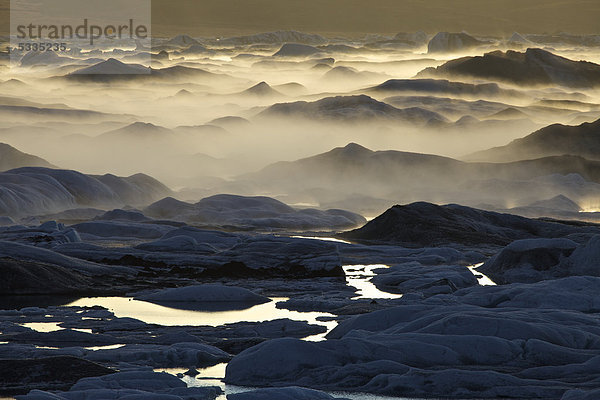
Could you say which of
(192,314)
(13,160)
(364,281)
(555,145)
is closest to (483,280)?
(364,281)

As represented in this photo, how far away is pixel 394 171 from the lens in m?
122

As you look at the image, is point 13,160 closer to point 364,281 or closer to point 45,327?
point 364,281

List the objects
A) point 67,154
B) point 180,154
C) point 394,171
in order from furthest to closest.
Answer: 1. point 180,154
2. point 67,154
3. point 394,171

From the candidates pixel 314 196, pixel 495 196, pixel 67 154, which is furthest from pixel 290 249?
pixel 67 154

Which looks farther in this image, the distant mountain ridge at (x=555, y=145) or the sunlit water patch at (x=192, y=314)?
the distant mountain ridge at (x=555, y=145)

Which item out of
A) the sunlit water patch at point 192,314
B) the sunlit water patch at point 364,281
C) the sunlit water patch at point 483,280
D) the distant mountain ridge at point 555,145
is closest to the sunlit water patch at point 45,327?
the sunlit water patch at point 192,314

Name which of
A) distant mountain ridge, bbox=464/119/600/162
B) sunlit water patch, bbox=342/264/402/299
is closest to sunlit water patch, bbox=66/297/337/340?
sunlit water patch, bbox=342/264/402/299

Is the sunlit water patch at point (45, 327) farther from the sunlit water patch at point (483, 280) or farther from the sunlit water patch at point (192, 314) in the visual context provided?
the sunlit water patch at point (483, 280)

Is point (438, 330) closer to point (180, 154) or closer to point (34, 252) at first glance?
point (34, 252)

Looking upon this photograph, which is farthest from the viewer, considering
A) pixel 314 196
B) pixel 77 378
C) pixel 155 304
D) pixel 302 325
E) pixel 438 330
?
pixel 314 196

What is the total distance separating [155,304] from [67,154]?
123955mm

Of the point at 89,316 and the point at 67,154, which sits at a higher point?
the point at 67,154

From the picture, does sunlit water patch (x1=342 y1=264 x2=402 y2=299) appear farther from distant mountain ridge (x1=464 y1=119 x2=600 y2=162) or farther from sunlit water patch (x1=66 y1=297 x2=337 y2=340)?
distant mountain ridge (x1=464 y1=119 x2=600 y2=162)

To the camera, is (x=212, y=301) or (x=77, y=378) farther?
(x=212, y=301)
